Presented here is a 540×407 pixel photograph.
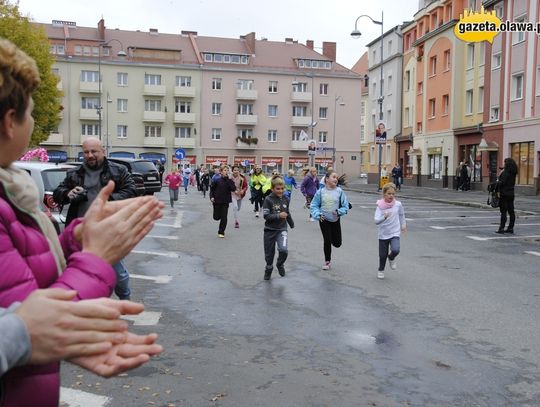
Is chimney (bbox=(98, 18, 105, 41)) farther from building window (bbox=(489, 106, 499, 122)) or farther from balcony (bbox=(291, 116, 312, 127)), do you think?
building window (bbox=(489, 106, 499, 122))

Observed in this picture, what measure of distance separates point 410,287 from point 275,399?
5.22 m

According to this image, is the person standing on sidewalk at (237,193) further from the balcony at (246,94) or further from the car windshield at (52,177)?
the balcony at (246,94)

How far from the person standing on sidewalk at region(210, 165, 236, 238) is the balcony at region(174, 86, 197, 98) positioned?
2321 inches

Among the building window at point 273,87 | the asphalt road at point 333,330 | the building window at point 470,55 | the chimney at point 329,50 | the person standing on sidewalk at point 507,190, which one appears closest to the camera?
the asphalt road at point 333,330

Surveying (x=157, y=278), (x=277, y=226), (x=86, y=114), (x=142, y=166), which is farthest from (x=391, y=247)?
(x=86, y=114)

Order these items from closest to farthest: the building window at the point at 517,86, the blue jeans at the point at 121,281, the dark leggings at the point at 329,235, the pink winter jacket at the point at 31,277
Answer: the pink winter jacket at the point at 31,277, the blue jeans at the point at 121,281, the dark leggings at the point at 329,235, the building window at the point at 517,86

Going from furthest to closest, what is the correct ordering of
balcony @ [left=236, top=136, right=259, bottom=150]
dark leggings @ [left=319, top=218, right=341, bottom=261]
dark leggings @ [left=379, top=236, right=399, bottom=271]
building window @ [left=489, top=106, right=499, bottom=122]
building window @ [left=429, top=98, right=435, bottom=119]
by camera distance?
balcony @ [left=236, top=136, right=259, bottom=150]
building window @ [left=429, top=98, right=435, bottom=119]
building window @ [left=489, top=106, right=499, bottom=122]
dark leggings @ [left=319, top=218, right=341, bottom=261]
dark leggings @ [left=379, top=236, right=399, bottom=271]

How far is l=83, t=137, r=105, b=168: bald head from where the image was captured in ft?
22.4

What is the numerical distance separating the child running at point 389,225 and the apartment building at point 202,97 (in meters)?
60.6

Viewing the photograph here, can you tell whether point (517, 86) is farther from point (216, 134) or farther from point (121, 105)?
point (121, 105)

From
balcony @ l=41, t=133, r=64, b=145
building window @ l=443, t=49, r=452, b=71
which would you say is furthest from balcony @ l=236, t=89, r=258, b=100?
building window @ l=443, t=49, r=452, b=71

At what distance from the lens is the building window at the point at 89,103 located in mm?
73312

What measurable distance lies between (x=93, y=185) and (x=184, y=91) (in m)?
69.1

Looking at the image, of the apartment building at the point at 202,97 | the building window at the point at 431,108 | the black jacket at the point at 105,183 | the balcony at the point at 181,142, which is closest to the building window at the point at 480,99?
the building window at the point at 431,108
